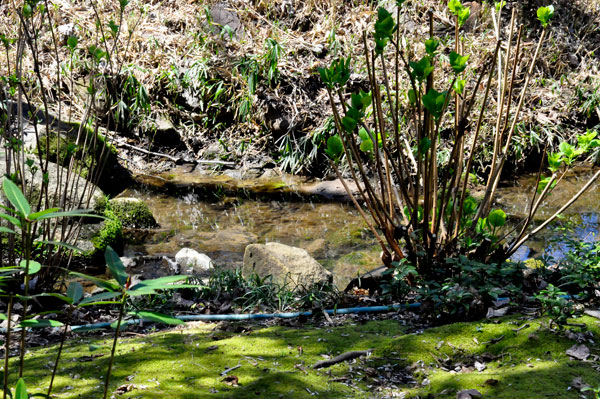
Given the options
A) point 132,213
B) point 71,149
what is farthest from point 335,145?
point 132,213

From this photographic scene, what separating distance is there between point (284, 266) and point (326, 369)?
5.59ft

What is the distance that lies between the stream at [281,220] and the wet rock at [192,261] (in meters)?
0.20

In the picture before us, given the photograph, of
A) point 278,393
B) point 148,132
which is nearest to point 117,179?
point 148,132

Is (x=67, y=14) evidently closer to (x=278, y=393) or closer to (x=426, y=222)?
(x=426, y=222)

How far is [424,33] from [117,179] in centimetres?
560

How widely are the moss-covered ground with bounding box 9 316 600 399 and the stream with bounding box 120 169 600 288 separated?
2.21m

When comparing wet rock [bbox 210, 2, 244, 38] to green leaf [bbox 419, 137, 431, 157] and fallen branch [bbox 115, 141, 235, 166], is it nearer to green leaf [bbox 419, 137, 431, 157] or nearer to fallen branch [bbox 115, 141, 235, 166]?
fallen branch [bbox 115, 141, 235, 166]

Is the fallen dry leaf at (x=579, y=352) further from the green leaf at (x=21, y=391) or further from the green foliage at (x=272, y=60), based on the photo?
the green foliage at (x=272, y=60)

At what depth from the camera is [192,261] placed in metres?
5.31

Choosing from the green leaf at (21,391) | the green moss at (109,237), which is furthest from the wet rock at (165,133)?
the green leaf at (21,391)

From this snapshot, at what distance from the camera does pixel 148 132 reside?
368 inches

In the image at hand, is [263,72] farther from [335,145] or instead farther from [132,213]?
[335,145]

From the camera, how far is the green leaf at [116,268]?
101 cm

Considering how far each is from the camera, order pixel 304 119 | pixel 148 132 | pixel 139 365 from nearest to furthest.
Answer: pixel 139 365 → pixel 304 119 → pixel 148 132
